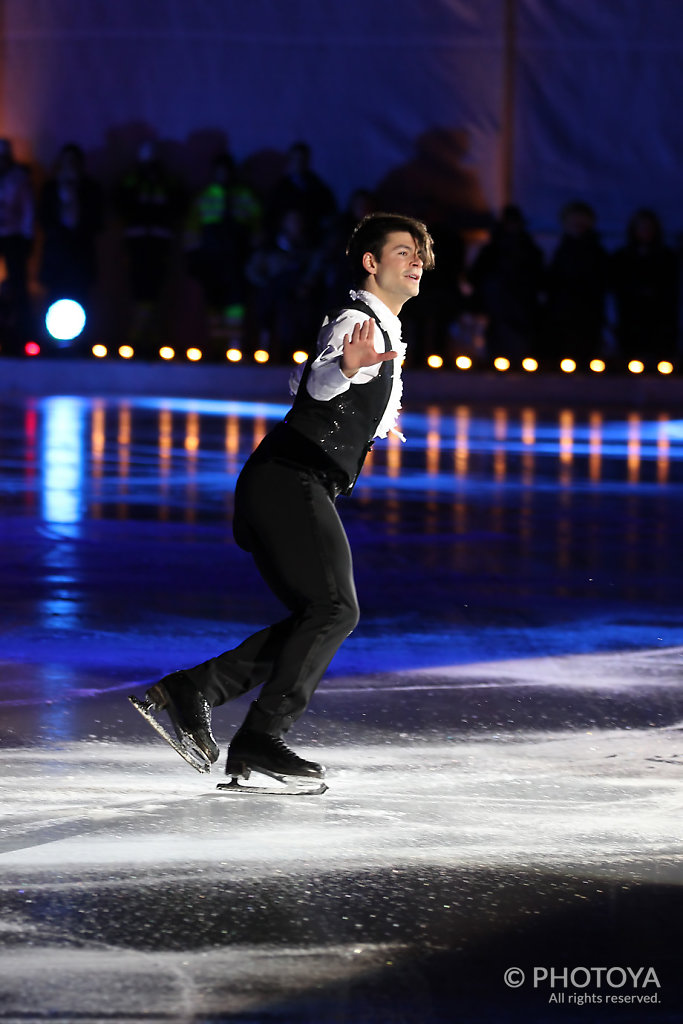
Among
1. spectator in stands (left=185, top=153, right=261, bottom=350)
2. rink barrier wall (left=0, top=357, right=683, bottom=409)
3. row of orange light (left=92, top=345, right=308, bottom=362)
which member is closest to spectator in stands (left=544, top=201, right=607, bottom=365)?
rink barrier wall (left=0, top=357, right=683, bottom=409)

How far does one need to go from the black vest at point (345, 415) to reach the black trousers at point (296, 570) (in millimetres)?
94

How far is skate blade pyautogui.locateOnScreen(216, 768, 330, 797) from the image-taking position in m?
4.91

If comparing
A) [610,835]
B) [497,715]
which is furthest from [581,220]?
[610,835]

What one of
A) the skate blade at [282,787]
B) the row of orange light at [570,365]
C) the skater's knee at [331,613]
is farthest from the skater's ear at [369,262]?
the row of orange light at [570,365]

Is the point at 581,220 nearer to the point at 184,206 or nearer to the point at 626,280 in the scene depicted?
the point at 626,280

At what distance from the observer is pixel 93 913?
392 cm

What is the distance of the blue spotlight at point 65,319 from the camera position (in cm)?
2305

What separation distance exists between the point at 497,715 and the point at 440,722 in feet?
0.65

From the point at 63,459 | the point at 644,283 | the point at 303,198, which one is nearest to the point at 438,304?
the point at 303,198

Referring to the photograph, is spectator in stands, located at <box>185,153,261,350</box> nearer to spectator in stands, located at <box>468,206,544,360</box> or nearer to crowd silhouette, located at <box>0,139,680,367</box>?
crowd silhouette, located at <box>0,139,680,367</box>

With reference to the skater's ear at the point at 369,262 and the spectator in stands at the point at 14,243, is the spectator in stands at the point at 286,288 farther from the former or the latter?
the skater's ear at the point at 369,262

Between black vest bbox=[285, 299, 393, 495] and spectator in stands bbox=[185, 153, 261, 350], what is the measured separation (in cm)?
1635

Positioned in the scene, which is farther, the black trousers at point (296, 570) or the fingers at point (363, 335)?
the black trousers at point (296, 570)

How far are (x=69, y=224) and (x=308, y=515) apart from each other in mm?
17444
